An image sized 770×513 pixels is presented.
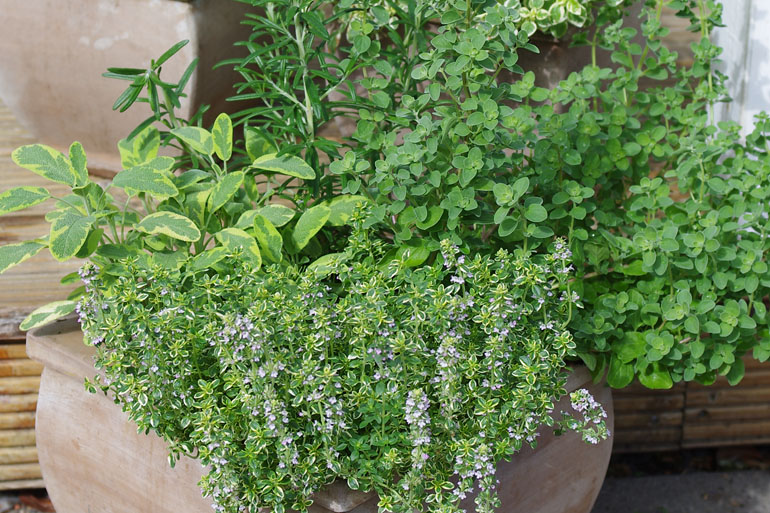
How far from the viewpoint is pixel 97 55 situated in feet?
7.05

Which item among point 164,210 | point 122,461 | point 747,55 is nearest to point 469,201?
point 164,210

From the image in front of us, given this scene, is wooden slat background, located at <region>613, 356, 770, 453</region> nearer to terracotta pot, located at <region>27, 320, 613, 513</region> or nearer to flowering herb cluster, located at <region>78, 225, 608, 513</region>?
terracotta pot, located at <region>27, 320, 613, 513</region>

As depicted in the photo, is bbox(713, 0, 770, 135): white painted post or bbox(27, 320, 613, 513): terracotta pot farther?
bbox(713, 0, 770, 135): white painted post

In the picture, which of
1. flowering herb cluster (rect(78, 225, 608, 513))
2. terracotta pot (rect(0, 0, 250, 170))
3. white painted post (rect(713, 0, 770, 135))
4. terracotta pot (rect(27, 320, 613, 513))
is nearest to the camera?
flowering herb cluster (rect(78, 225, 608, 513))

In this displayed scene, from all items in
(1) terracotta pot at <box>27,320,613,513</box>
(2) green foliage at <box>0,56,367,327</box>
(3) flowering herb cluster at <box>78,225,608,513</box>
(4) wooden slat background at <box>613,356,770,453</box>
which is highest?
(2) green foliage at <box>0,56,367,327</box>

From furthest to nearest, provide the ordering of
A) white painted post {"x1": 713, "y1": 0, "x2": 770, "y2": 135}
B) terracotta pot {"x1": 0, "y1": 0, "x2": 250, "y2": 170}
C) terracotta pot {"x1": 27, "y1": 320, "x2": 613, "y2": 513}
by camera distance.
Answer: white painted post {"x1": 713, "y1": 0, "x2": 770, "y2": 135} < terracotta pot {"x1": 0, "y1": 0, "x2": 250, "y2": 170} < terracotta pot {"x1": 27, "y1": 320, "x2": 613, "y2": 513}

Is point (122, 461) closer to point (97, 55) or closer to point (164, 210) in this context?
point (164, 210)

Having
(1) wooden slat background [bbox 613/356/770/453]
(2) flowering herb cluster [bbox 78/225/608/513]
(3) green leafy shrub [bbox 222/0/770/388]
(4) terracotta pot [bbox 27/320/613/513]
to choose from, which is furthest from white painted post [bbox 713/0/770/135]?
(2) flowering herb cluster [bbox 78/225/608/513]

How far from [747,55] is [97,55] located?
171cm

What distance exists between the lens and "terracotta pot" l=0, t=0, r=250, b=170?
6.69 feet

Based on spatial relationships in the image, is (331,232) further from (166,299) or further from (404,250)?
(166,299)

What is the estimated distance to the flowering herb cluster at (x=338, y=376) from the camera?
45.7 inches

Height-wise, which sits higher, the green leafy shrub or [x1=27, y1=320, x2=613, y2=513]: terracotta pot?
the green leafy shrub

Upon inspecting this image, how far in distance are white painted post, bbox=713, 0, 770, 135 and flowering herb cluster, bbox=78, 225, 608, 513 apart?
1.18 m
